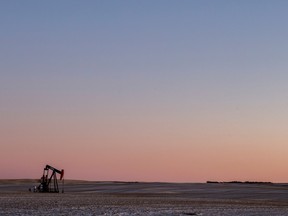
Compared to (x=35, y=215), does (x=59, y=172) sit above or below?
above

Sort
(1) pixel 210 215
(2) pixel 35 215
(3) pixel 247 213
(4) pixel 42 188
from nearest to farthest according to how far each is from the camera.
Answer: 1. (2) pixel 35 215
2. (1) pixel 210 215
3. (3) pixel 247 213
4. (4) pixel 42 188

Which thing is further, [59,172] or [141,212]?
[59,172]

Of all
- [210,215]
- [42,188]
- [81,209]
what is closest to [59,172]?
[42,188]

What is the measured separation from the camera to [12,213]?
32.6 metres

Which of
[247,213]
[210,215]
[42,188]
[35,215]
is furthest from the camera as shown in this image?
[42,188]

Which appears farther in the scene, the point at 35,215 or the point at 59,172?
the point at 59,172

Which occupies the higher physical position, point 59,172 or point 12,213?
point 59,172

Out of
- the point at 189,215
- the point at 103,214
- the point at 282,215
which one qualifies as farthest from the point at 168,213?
the point at 282,215

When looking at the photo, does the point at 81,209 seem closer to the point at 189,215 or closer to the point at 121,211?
the point at 121,211

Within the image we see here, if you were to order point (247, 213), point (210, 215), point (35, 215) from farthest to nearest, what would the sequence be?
point (247, 213)
point (210, 215)
point (35, 215)

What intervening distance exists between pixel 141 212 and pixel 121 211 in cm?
117

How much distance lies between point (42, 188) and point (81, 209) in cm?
3380

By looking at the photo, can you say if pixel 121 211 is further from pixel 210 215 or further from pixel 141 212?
pixel 210 215

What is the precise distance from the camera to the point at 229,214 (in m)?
35.0
